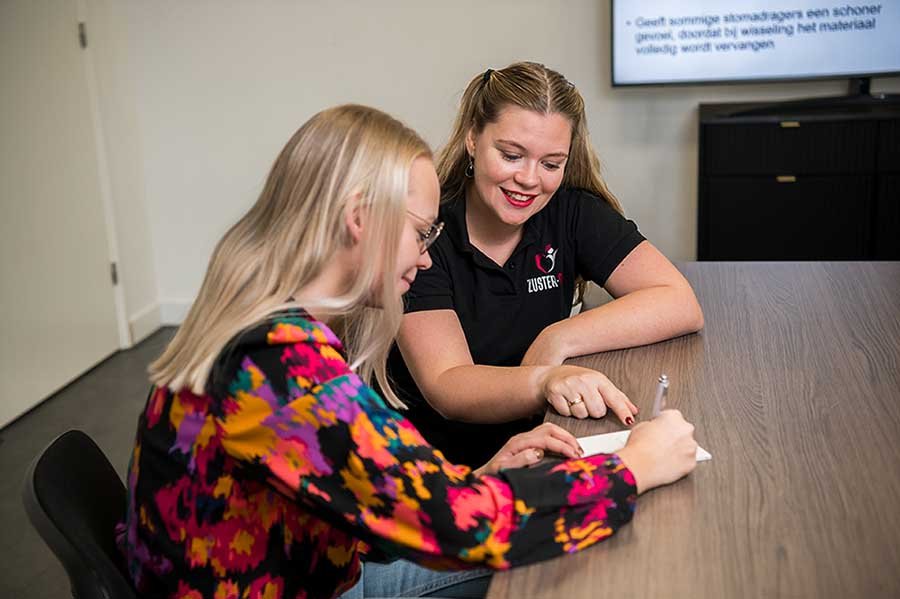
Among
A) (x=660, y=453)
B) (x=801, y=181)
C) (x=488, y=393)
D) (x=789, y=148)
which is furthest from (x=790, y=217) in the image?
(x=660, y=453)

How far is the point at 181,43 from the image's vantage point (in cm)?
411

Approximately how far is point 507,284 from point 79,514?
921 millimetres

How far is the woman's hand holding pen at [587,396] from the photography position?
1.45 m

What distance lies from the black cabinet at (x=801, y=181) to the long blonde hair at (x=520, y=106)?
1.68m

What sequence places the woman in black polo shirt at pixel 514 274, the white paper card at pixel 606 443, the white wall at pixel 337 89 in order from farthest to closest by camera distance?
the white wall at pixel 337 89 → the woman in black polo shirt at pixel 514 274 → the white paper card at pixel 606 443

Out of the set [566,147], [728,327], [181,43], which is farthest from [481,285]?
[181,43]

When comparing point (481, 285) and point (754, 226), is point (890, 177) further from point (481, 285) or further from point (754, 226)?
point (481, 285)

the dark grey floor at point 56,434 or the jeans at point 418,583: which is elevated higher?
the jeans at point 418,583

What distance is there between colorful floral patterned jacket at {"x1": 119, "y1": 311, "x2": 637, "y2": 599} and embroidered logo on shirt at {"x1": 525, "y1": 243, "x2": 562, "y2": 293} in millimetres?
743

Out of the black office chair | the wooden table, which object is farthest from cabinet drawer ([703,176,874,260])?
the black office chair

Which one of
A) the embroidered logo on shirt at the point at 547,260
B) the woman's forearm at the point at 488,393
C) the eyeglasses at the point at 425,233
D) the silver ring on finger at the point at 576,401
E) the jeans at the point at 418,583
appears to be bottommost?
the jeans at the point at 418,583

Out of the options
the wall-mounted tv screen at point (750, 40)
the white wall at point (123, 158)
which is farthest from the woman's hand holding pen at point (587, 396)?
the white wall at point (123, 158)

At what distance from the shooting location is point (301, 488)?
1090 millimetres

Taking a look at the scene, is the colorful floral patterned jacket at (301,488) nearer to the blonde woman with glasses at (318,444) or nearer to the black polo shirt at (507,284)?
the blonde woman with glasses at (318,444)
